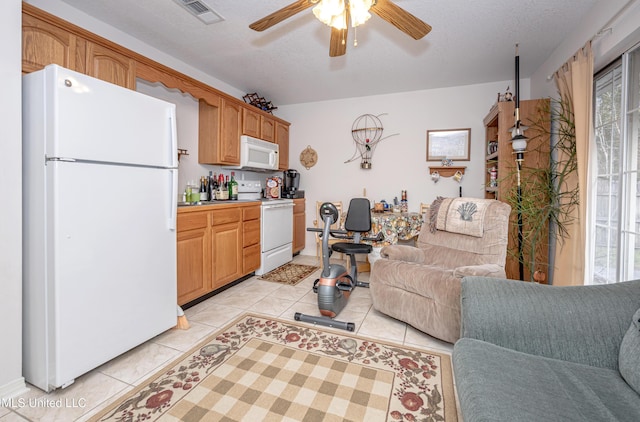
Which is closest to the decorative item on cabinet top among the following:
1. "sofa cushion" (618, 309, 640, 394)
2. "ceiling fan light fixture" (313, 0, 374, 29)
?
"ceiling fan light fixture" (313, 0, 374, 29)

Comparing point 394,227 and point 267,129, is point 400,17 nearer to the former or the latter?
point 394,227

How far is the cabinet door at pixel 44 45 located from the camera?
5.77 ft

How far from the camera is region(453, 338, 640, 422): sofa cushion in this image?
85 centimetres

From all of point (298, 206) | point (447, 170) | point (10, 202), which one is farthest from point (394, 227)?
point (10, 202)

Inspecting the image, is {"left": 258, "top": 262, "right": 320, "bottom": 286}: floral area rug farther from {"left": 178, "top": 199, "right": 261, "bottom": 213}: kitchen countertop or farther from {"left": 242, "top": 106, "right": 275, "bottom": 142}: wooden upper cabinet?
{"left": 242, "top": 106, "right": 275, "bottom": 142}: wooden upper cabinet

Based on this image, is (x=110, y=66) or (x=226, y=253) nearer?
(x=110, y=66)

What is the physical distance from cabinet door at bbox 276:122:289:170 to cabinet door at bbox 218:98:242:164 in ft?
3.00

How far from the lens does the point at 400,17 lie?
5.36 feet

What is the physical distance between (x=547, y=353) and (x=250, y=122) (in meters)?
3.62

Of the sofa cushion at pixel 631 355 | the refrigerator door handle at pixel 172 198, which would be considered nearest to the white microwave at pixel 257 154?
the refrigerator door handle at pixel 172 198

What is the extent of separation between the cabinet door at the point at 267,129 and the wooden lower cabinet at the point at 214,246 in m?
1.14

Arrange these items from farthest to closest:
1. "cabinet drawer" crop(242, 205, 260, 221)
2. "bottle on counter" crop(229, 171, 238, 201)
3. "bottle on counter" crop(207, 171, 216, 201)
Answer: "bottle on counter" crop(229, 171, 238, 201), "bottle on counter" crop(207, 171, 216, 201), "cabinet drawer" crop(242, 205, 260, 221)

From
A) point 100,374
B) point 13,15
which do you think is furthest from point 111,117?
point 100,374

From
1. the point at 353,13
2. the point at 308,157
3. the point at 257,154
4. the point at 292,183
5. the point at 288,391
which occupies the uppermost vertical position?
the point at 353,13
